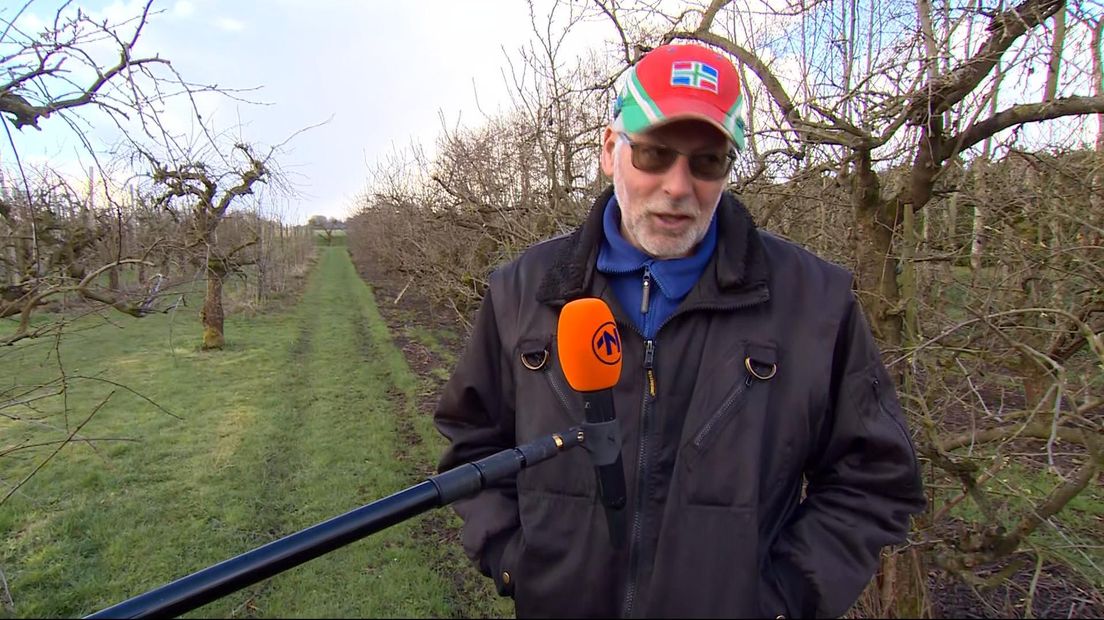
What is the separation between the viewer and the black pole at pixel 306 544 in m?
0.81

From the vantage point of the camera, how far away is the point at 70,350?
505 inches

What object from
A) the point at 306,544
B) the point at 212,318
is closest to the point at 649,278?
the point at 306,544

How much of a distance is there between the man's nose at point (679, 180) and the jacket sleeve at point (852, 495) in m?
0.54

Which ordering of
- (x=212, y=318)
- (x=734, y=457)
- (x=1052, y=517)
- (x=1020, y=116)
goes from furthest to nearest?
(x=212, y=318) → (x=1052, y=517) → (x=1020, y=116) → (x=734, y=457)

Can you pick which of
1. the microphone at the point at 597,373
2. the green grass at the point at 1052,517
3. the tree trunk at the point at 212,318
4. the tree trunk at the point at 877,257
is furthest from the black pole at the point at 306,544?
the tree trunk at the point at 212,318

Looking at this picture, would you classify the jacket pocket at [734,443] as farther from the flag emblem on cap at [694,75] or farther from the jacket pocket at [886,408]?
the flag emblem on cap at [694,75]

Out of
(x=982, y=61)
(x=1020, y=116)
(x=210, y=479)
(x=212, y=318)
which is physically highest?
(x=982, y=61)

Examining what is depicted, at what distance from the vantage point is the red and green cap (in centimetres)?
153

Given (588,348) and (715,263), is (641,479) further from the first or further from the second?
(715,263)

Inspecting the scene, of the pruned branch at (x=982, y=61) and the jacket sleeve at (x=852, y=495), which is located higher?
the pruned branch at (x=982, y=61)

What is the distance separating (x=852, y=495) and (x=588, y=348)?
872 mm

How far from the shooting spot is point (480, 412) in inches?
75.2

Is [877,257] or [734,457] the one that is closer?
[734,457]

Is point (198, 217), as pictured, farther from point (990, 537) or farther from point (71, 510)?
point (990, 537)
